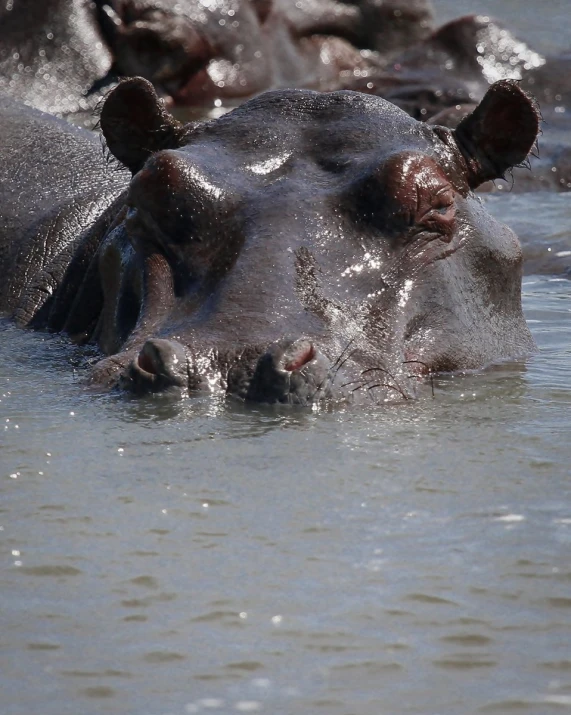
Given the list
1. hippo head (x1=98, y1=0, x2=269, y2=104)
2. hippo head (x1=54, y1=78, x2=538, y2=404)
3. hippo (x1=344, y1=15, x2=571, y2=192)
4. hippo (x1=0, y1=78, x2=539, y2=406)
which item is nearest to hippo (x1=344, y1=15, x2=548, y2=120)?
hippo (x1=344, y1=15, x2=571, y2=192)

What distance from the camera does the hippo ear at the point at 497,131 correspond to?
598cm

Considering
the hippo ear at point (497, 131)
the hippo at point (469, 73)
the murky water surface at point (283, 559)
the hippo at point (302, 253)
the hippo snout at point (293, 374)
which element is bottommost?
the murky water surface at point (283, 559)

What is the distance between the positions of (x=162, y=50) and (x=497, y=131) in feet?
32.5

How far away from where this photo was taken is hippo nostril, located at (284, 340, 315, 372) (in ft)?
14.6

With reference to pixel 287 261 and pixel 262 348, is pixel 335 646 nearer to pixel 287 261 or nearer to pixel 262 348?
pixel 262 348

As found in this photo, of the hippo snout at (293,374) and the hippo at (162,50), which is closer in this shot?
the hippo snout at (293,374)

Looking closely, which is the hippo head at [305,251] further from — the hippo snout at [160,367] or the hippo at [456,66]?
the hippo at [456,66]

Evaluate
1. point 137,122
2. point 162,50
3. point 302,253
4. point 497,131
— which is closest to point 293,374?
point 302,253

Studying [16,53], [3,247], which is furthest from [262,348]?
[16,53]

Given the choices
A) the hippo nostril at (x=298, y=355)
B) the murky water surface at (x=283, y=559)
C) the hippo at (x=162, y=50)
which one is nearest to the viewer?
the murky water surface at (x=283, y=559)

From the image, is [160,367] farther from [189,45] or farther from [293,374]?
[189,45]

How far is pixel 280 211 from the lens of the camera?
5.32 metres

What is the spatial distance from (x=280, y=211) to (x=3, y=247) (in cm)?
265

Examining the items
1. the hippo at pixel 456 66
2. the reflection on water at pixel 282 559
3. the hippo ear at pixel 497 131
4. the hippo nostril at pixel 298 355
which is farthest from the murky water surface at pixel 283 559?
the hippo at pixel 456 66
